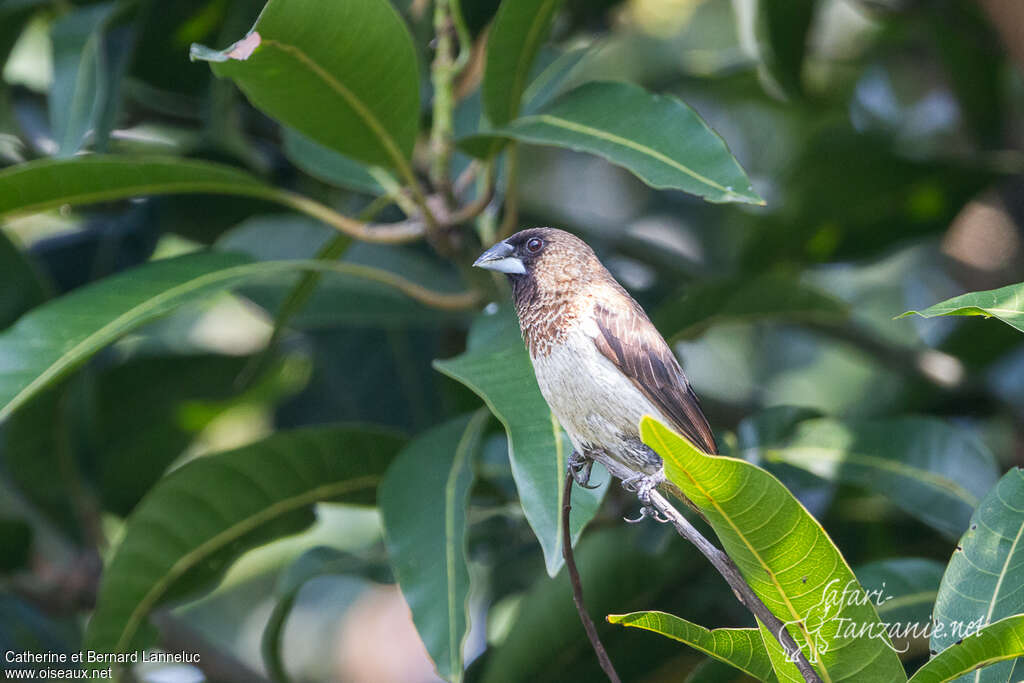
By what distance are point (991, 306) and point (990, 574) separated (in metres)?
0.50

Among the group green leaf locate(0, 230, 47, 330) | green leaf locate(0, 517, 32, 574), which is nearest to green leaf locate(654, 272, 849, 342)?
green leaf locate(0, 230, 47, 330)

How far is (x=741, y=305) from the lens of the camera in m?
2.46

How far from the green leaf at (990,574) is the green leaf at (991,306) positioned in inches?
13.2

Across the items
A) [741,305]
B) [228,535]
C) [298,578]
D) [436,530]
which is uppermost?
[741,305]

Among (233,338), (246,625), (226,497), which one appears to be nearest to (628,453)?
(226,497)

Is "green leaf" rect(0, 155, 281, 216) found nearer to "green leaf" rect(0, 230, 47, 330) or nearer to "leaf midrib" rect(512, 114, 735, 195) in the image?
"green leaf" rect(0, 230, 47, 330)

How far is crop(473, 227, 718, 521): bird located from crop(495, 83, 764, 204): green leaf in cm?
25

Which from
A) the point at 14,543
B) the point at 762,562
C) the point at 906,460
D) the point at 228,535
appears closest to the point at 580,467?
the point at 762,562

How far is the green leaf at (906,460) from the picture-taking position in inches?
93.2

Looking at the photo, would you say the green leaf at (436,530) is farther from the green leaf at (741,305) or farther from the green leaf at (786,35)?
the green leaf at (786,35)

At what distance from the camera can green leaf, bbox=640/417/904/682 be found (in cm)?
123

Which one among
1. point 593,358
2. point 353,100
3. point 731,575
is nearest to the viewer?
point 731,575

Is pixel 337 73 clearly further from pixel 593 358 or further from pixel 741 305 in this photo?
pixel 741 305

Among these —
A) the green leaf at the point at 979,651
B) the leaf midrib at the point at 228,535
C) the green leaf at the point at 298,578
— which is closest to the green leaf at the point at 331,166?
the leaf midrib at the point at 228,535
